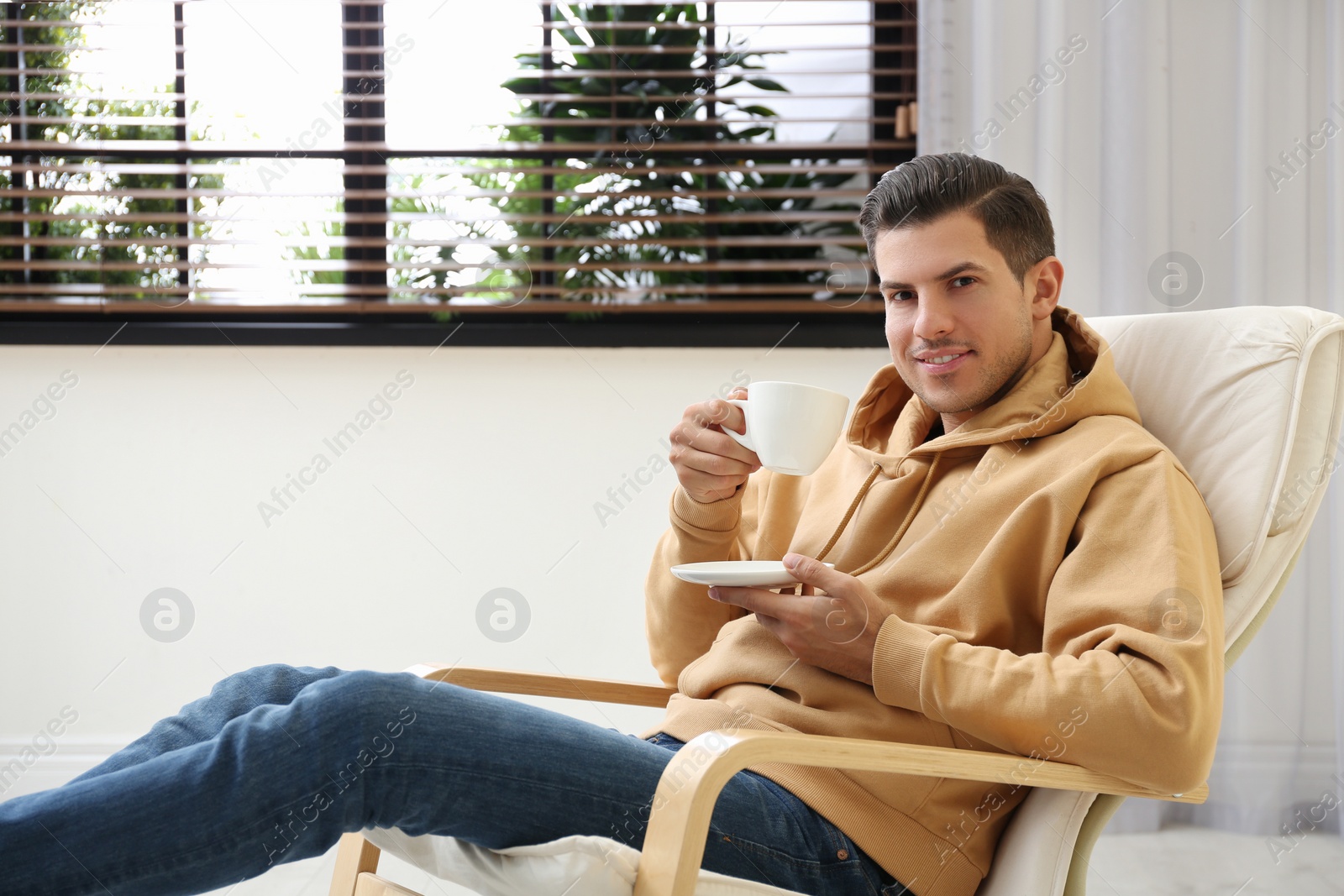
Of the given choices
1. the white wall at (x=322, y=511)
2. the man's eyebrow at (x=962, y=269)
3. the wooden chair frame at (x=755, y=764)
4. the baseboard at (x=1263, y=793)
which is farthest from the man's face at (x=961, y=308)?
the baseboard at (x=1263, y=793)

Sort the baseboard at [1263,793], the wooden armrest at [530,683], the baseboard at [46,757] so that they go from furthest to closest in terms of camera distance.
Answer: the baseboard at [46,757] < the baseboard at [1263,793] < the wooden armrest at [530,683]

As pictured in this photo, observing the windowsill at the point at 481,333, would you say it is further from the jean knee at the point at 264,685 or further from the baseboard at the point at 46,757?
the jean knee at the point at 264,685

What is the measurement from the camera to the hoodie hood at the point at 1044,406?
1.19 meters

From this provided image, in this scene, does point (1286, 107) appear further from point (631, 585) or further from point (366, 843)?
point (366, 843)

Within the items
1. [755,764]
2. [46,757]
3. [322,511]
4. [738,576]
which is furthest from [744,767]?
[46,757]

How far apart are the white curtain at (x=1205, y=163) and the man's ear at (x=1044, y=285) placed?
0.96 m

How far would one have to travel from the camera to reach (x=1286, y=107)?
212 cm

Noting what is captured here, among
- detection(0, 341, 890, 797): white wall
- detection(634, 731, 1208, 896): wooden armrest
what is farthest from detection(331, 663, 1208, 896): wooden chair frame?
detection(0, 341, 890, 797): white wall

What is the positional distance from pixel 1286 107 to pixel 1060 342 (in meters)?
1.32

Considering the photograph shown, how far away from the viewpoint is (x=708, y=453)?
1.29 metres

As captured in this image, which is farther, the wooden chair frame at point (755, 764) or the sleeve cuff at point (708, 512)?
the sleeve cuff at point (708, 512)

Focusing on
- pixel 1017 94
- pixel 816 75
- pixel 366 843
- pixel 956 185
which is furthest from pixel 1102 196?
pixel 366 843

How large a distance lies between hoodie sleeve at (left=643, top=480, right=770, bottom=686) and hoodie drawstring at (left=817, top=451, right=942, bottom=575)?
151 mm

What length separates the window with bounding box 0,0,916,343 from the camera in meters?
2.24
